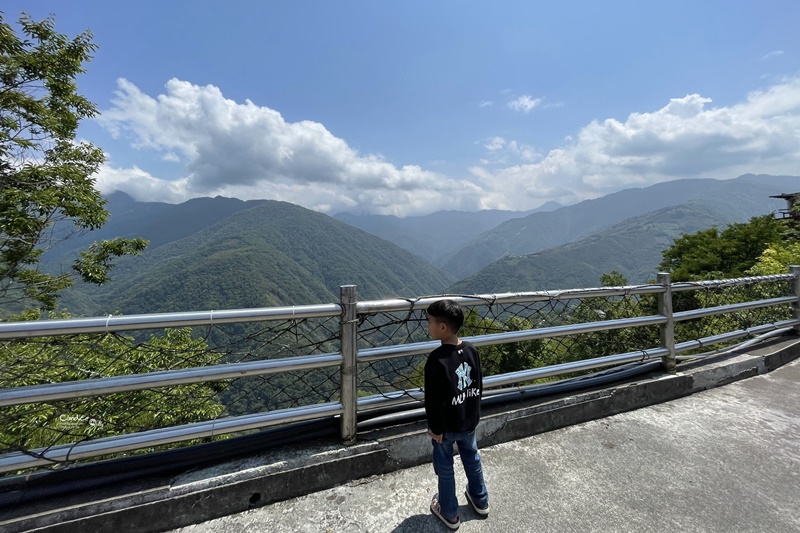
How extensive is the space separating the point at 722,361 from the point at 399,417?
374 cm

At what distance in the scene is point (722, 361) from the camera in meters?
3.75

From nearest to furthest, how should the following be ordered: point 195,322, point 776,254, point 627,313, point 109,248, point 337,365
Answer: point 195,322 → point 337,365 → point 627,313 → point 776,254 → point 109,248

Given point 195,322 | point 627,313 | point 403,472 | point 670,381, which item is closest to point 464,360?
point 403,472

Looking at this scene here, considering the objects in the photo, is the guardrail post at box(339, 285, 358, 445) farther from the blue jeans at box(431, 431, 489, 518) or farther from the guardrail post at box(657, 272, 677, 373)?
the guardrail post at box(657, 272, 677, 373)

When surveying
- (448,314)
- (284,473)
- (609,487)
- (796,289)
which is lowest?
(609,487)

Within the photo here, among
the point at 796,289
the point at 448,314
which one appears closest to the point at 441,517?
the point at 448,314

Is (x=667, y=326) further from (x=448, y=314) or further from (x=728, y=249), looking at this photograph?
(x=728, y=249)

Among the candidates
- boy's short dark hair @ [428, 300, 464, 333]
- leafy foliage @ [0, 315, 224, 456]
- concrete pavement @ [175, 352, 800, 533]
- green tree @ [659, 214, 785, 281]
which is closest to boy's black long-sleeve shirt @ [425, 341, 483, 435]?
boy's short dark hair @ [428, 300, 464, 333]

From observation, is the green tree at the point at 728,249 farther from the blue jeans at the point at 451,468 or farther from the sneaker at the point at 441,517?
the sneaker at the point at 441,517

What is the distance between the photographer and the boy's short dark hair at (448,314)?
191cm

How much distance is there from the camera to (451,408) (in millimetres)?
1852

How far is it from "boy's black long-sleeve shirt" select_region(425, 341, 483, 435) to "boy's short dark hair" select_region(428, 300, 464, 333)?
0.47 ft

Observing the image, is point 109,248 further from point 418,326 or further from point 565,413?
point 565,413

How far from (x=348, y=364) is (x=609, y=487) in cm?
179
